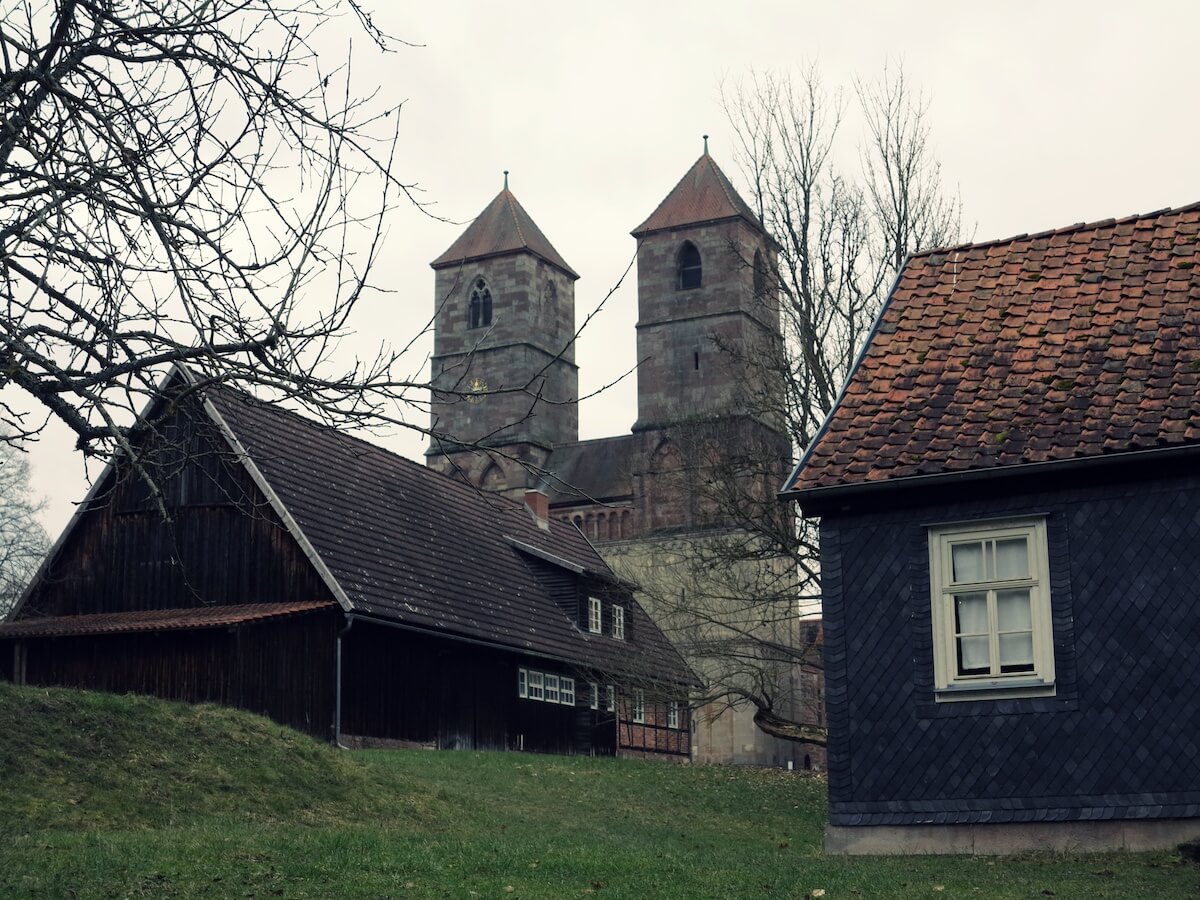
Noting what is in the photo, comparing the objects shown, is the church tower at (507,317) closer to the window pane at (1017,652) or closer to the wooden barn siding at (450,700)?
the wooden barn siding at (450,700)

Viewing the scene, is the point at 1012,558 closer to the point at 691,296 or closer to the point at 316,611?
the point at 316,611

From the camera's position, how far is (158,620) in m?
30.0

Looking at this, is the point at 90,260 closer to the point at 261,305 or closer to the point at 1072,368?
the point at 261,305

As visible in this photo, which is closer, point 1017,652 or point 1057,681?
point 1057,681

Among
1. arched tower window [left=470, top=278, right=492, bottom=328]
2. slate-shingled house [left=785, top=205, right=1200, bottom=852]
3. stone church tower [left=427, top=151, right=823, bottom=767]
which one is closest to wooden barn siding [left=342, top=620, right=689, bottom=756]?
slate-shingled house [left=785, top=205, right=1200, bottom=852]

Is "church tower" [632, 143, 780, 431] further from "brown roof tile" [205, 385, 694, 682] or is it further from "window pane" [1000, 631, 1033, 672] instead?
"window pane" [1000, 631, 1033, 672]

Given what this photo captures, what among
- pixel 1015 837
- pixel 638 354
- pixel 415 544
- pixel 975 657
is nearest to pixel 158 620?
pixel 415 544

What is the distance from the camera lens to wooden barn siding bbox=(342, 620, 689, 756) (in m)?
31.0

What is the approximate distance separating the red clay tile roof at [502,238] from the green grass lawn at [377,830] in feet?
214

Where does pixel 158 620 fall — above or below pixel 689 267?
below

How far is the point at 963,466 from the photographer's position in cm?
1661

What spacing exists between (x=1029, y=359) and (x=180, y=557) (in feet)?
63.3

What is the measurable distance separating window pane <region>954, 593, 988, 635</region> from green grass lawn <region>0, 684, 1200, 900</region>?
2.30 meters

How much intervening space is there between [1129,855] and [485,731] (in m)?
21.2
